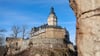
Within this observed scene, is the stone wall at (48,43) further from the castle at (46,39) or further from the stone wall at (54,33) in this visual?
the stone wall at (54,33)

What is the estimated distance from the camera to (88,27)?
4.13m

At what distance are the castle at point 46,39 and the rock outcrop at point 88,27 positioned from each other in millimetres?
58814

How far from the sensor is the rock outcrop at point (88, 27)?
4.02 metres

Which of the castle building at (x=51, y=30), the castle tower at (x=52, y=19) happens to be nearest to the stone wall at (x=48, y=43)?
the castle building at (x=51, y=30)

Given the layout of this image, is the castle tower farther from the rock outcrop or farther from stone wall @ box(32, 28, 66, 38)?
the rock outcrop

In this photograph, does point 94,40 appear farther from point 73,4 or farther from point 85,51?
point 73,4

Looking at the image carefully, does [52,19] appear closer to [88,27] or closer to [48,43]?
[48,43]

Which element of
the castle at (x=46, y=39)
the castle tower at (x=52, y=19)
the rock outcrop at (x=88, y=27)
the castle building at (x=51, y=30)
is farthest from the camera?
the castle tower at (x=52, y=19)

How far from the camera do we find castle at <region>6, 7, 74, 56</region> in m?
65.1

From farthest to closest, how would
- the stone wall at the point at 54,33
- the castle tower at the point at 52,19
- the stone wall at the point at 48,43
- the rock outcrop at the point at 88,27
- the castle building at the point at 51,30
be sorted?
1. the castle tower at the point at 52,19
2. the castle building at the point at 51,30
3. the stone wall at the point at 54,33
4. the stone wall at the point at 48,43
5. the rock outcrop at the point at 88,27

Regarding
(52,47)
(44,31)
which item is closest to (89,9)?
(52,47)

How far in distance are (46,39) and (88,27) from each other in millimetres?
62804

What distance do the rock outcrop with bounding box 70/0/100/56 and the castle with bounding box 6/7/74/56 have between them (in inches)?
2315

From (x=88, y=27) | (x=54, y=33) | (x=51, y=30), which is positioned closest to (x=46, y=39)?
(x=54, y=33)
